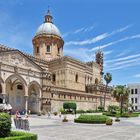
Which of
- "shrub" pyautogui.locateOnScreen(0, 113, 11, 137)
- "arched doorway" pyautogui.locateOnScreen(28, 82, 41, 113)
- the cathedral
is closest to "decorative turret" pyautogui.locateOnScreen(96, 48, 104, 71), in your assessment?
the cathedral

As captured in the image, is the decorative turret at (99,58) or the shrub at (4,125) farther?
the decorative turret at (99,58)

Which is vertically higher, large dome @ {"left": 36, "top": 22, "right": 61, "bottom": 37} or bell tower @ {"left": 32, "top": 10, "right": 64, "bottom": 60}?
large dome @ {"left": 36, "top": 22, "right": 61, "bottom": 37}

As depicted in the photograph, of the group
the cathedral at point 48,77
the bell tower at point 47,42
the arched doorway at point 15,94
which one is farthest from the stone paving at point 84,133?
the bell tower at point 47,42

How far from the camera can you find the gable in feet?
159

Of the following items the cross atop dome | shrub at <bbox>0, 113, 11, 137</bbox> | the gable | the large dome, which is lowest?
shrub at <bbox>0, 113, 11, 137</bbox>

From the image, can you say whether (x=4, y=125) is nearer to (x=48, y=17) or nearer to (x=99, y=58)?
(x=48, y=17)

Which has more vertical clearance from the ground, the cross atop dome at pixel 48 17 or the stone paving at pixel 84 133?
the cross atop dome at pixel 48 17

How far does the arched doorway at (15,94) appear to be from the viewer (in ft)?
176

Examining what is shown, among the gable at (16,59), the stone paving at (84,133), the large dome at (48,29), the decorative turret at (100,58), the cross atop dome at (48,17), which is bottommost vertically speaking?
the stone paving at (84,133)

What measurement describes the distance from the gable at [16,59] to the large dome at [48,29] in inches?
1033

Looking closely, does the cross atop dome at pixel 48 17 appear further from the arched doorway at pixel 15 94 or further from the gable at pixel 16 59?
the arched doorway at pixel 15 94

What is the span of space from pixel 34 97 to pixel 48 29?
28.7 meters

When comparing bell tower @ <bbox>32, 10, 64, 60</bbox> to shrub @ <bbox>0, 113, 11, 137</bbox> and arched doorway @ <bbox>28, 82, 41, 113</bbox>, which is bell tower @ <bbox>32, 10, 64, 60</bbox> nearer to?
arched doorway @ <bbox>28, 82, 41, 113</bbox>

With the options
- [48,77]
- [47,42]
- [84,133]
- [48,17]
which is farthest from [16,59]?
[48,17]
